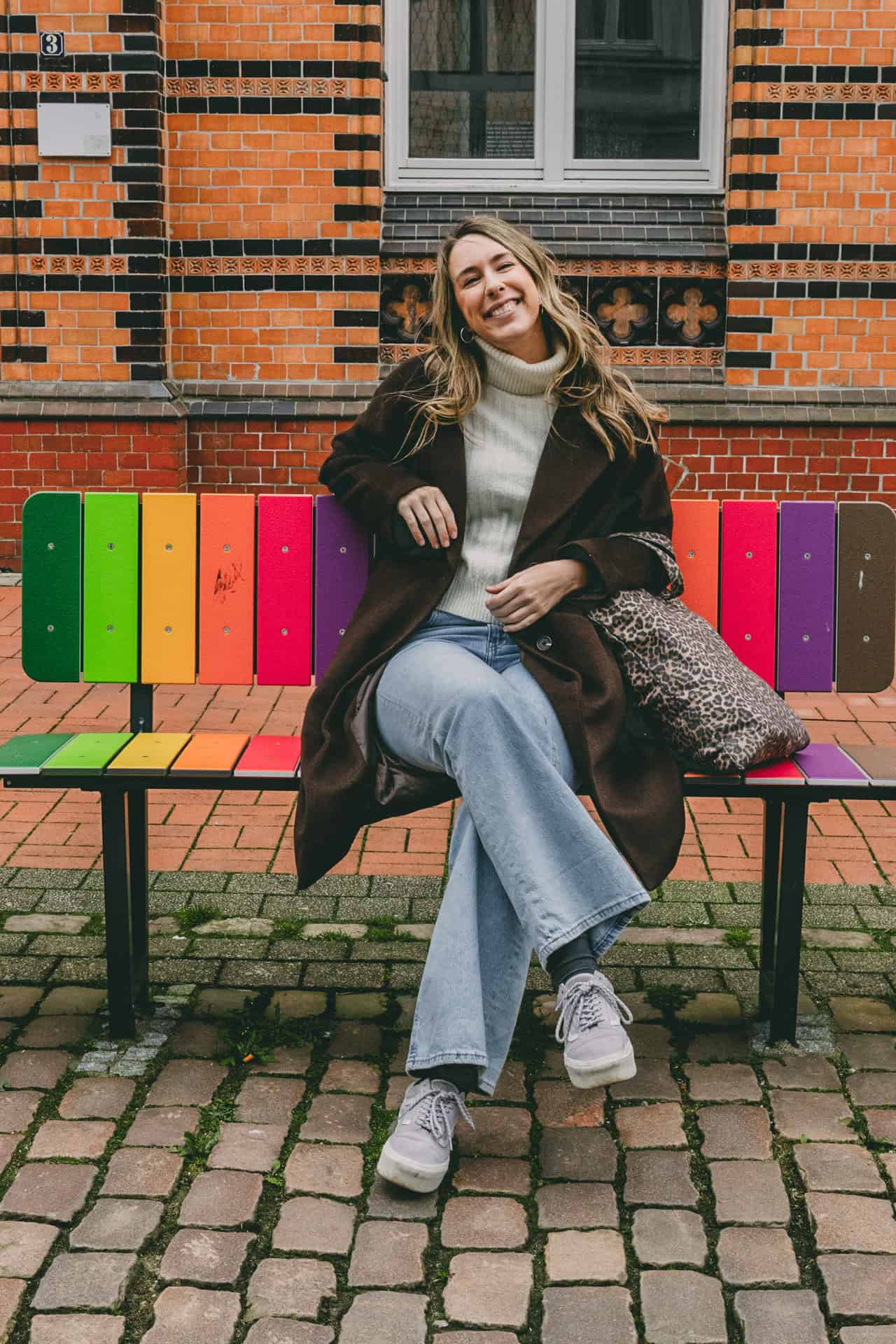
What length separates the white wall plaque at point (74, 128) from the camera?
809cm

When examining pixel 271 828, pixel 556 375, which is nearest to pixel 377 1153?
pixel 556 375

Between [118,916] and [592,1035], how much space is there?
113cm

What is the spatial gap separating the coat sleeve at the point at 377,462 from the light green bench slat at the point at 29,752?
0.89 m

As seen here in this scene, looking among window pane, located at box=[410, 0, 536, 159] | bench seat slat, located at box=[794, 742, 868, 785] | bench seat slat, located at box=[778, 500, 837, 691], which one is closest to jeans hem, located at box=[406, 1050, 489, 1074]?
bench seat slat, located at box=[794, 742, 868, 785]

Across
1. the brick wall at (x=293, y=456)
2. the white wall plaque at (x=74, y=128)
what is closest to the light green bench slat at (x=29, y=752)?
the brick wall at (x=293, y=456)

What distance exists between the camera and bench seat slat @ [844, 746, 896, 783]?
3.51 meters

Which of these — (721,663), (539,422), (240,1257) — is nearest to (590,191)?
(539,422)

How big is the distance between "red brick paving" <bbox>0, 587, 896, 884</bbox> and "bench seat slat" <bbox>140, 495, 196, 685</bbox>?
886 millimetres

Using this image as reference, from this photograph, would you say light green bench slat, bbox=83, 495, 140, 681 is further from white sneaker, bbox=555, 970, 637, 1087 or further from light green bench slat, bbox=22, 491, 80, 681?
white sneaker, bbox=555, 970, 637, 1087

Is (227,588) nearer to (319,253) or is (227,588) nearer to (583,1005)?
(583,1005)

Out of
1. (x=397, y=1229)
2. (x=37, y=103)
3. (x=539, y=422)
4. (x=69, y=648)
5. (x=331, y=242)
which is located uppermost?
(x=37, y=103)

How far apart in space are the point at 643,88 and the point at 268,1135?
23.1ft

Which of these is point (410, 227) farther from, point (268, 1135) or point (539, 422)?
point (268, 1135)

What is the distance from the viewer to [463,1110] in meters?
3.03
